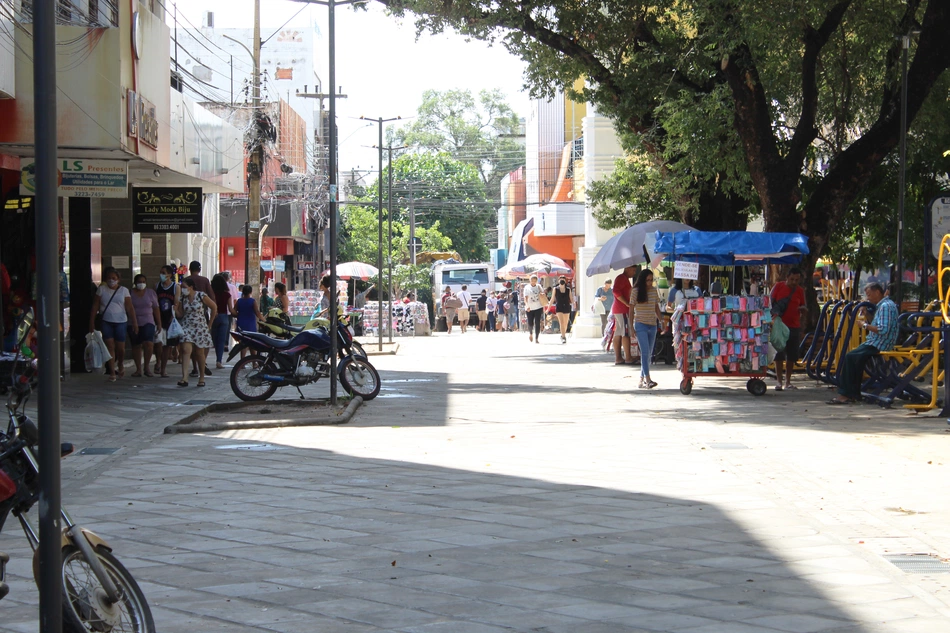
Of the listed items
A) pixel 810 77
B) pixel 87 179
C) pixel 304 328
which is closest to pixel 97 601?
pixel 304 328

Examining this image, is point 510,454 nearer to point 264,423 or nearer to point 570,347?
point 264,423

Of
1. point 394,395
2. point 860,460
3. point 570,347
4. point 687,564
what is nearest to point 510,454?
point 860,460

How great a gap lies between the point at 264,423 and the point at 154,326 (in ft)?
22.0

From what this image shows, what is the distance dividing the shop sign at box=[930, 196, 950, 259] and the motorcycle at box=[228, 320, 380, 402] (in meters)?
8.24

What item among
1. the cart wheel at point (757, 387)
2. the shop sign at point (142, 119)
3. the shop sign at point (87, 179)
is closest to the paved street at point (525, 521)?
Answer: the cart wheel at point (757, 387)

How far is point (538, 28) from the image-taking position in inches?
754

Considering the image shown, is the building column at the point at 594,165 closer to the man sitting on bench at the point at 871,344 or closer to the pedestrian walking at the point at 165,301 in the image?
the pedestrian walking at the point at 165,301

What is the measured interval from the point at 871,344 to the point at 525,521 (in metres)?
7.86

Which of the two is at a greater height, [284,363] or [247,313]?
[247,313]

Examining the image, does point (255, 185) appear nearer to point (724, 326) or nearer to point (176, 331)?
point (176, 331)

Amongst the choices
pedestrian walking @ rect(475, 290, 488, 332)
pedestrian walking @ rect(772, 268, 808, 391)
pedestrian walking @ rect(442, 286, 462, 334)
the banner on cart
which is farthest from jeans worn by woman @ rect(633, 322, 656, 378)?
pedestrian walking @ rect(475, 290, 488, 332)

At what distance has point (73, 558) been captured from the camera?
416 cm

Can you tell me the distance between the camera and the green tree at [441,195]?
7081 cm

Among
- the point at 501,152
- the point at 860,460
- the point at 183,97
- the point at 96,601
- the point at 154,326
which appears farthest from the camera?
the point at 501,152
